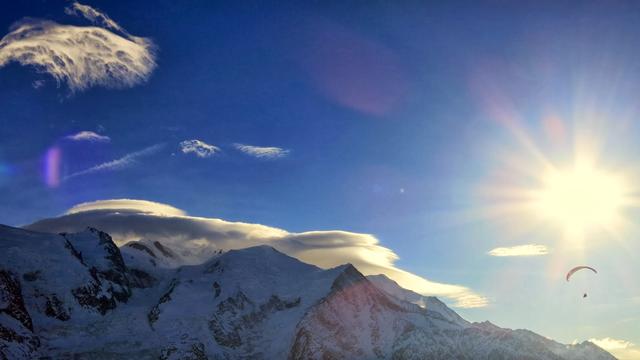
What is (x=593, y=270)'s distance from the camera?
177625 millimetres
